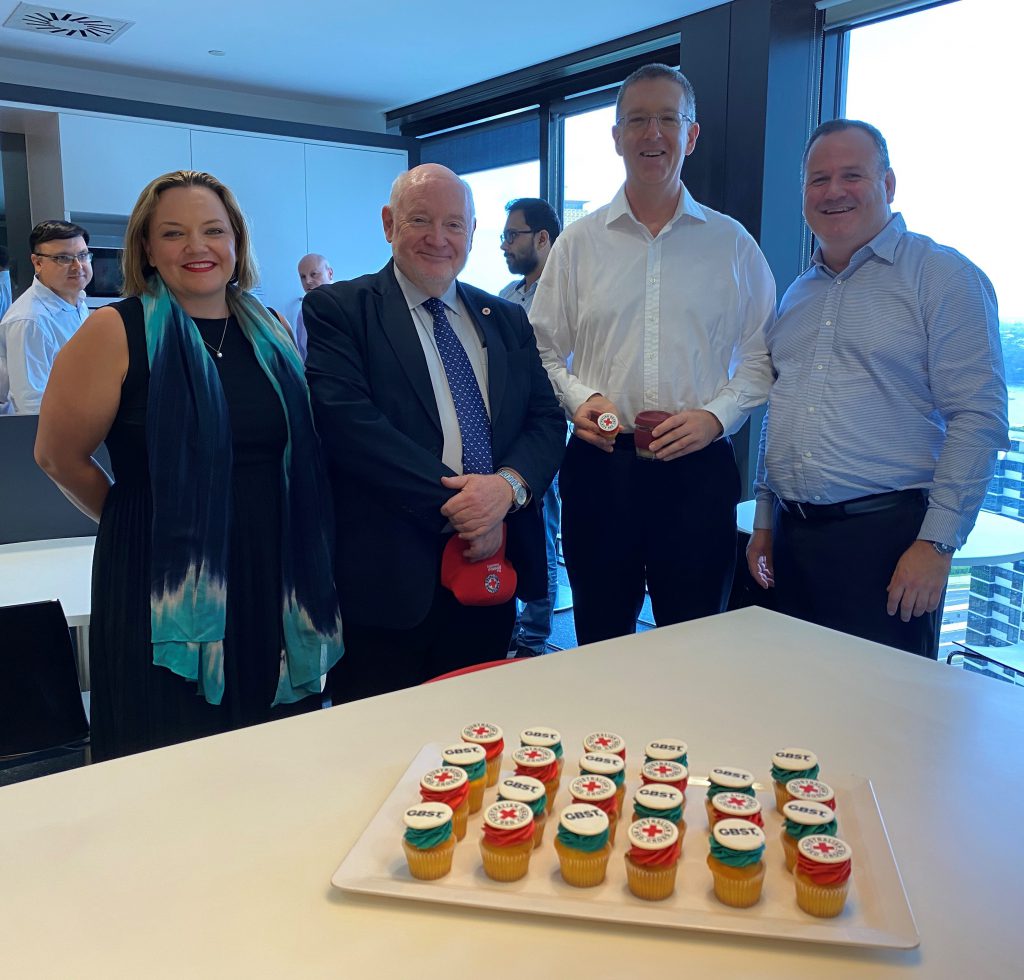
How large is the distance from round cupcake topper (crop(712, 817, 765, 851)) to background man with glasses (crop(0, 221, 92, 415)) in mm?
3842

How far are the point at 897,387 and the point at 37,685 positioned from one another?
185cm

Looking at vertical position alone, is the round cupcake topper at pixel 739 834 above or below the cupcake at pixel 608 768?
above

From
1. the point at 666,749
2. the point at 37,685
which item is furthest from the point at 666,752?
the point at 37,685

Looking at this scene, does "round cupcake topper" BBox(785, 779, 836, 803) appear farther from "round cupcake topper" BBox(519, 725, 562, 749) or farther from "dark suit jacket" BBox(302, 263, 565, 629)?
"dark suit jacket" BBox(302, 263, 565, 629)

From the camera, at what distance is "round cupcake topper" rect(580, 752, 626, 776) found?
1.04m

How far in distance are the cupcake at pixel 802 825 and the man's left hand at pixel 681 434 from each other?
115cm

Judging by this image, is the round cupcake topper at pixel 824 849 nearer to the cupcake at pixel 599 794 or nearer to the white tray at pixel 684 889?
the white tray at pixel 684 889

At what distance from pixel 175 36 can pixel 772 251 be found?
3378 mm

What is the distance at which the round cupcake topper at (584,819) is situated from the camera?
2.96 feet

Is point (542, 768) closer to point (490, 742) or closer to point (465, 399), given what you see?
point (490, 742)

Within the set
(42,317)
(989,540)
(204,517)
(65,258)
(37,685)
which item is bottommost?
(37,685)

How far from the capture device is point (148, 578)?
1767mm

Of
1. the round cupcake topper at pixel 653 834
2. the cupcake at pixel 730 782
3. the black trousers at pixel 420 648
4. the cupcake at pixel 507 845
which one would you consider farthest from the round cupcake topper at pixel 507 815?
the black trousers at pixel 420 648

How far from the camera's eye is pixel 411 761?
1.15m
